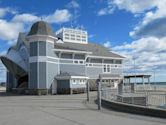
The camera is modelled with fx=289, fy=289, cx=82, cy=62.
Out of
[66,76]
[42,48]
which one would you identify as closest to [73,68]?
[66,76]

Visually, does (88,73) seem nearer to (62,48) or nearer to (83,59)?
(83,59)

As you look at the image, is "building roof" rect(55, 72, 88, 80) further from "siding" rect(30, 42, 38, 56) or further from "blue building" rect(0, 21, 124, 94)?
"siding" rect(30, 42, 38, 56)

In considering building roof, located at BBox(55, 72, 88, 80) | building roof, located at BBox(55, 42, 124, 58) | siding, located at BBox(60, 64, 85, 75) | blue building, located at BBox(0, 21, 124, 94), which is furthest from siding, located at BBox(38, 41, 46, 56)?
building roof, located at BBox(55, 42, 124, 58)

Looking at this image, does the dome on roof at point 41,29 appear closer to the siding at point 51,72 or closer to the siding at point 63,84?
the siding at point 51,72

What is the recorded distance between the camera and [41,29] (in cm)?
4294

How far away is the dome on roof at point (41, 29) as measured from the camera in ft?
139

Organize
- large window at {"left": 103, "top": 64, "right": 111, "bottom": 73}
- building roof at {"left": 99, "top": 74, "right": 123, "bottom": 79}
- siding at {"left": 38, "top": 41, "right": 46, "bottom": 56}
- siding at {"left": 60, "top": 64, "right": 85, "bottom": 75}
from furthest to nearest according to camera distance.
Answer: large window at {"left": 103, "top": 64, "right": 111, "bottom": 73} → building roof at {"left": 99, "top": 74, "right": 123, "bottom": 79} → siding at {"left": 60, "top": 64, "right": 85, "bottom": 75} → siding at {"left": 38, "top": 41, "right": 46, "bottom": 56}

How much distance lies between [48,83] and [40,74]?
1807 millimetres

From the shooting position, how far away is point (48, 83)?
42.4 meters

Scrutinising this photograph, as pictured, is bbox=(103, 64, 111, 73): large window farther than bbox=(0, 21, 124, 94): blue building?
Yes

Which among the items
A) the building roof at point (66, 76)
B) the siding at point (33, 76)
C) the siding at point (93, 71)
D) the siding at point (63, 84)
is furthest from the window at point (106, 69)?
the siding at point (33, 76)

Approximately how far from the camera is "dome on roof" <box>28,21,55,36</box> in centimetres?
4248

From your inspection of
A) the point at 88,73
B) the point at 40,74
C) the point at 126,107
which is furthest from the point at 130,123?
the point at 88,73

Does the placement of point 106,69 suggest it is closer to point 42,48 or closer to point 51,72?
point 51,72
